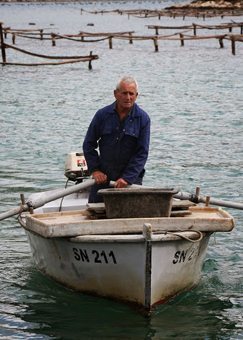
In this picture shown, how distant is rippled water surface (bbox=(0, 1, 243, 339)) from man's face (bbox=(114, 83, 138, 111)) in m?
1.87

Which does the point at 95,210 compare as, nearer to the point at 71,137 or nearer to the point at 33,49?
the point at 71,137

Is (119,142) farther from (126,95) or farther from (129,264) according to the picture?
(129,264)

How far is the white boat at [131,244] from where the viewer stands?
835cm

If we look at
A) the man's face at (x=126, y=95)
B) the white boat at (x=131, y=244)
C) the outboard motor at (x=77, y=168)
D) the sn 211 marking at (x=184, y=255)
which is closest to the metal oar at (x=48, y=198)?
the white boat at (x=131, y=244)

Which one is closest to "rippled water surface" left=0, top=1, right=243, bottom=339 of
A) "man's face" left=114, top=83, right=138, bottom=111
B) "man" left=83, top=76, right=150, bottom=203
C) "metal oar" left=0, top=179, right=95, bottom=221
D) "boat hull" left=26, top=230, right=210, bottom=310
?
"boat hull" left=26, top=230, right=210, bottom=310

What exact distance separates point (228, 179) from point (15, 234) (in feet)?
17.6

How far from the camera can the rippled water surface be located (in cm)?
901

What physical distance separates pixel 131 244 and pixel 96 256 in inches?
16.4

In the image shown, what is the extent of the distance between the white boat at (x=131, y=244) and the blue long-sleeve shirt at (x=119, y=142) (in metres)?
0.53

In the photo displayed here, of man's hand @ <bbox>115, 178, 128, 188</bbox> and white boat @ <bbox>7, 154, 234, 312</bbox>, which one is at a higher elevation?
man's hand @ <bbox>115, 178, 128, 188</bbox>

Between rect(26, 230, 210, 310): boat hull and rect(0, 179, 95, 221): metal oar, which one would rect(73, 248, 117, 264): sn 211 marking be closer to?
rect(26, 230, 210, 310): boat hull

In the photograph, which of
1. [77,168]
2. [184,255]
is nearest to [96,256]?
[184,255]

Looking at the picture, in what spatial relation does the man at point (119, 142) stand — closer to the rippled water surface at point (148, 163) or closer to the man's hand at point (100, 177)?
the man's hand at point (100, 177)

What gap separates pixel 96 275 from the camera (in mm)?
8758
